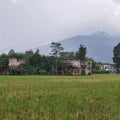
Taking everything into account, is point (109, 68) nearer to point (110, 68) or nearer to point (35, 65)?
point (110, 68)

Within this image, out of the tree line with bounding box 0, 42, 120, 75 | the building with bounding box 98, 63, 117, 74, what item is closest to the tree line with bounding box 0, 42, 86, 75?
the tree line with bounding box 0, 42, 120, 75

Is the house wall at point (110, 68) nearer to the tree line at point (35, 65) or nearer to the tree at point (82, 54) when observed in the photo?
the tree at point (82, 54)

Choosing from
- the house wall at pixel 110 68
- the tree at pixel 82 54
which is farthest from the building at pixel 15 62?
the house wall at pixel 110 68

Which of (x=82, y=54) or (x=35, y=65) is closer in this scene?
(x=35, y=65)

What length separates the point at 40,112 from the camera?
11727 millimetres

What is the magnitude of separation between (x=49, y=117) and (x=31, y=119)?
1.74 feet

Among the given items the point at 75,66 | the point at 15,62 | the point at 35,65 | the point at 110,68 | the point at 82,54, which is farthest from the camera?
the point at 110,68

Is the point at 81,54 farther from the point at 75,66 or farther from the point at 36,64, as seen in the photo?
the point at 36,64

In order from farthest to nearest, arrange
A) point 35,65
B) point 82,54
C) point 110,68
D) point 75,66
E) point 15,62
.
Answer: point 110,68
point 82,54
point 75,66
point 15,62
point 35,65

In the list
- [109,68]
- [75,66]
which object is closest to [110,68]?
[109,68]

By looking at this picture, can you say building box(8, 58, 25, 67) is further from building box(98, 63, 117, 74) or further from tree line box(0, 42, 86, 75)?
building box(98, 63, 117, 74)

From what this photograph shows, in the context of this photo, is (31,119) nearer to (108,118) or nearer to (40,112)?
(40,112)

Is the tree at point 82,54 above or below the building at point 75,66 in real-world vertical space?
above

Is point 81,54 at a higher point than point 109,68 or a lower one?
higher
